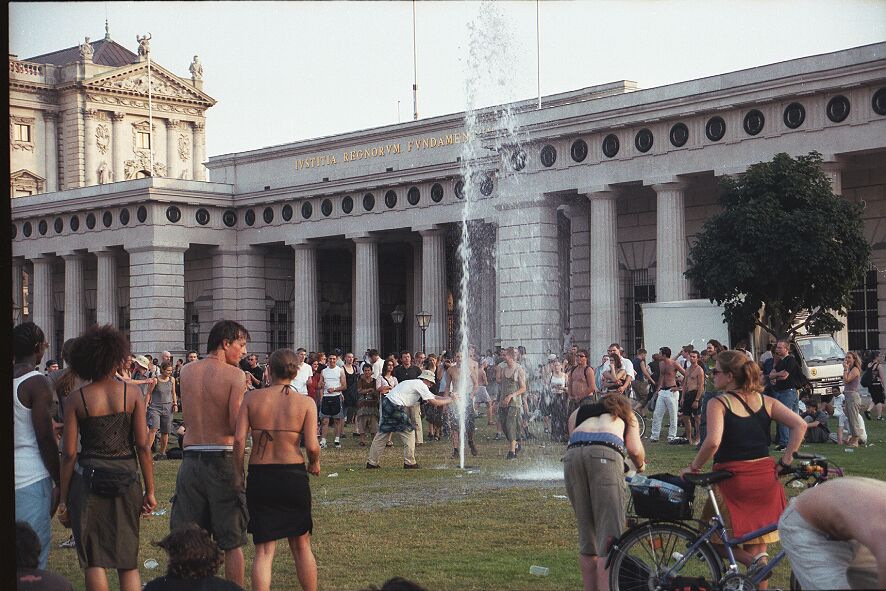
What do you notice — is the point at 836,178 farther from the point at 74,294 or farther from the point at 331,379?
the point at 74,294

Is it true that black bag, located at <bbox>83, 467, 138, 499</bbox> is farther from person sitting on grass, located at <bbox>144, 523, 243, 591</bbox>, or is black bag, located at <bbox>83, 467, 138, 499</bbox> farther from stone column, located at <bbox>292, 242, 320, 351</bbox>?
stone column, located at <bbox>292, 242, 320, 351</bbox>

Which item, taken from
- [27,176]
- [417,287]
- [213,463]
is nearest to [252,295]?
[417,287]

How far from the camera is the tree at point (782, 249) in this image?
1253 inches

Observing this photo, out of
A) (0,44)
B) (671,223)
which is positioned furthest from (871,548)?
(671,223)

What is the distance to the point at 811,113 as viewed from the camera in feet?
122

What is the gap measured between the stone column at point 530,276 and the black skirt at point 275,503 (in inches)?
1333

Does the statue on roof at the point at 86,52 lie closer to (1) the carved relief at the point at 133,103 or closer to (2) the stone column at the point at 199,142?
(1) the carved relief at the point at 133,103

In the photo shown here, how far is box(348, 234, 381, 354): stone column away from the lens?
172ft

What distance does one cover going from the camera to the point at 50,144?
79375mm

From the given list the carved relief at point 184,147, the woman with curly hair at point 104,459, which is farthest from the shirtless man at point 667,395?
the carved relief at point 184,147

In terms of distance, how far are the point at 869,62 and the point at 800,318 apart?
6652 mm

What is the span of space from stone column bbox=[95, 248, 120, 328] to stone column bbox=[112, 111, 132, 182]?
21.3m

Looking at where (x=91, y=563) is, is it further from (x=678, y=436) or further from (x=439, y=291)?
(x=439, y=291)

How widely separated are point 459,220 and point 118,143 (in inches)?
1451
